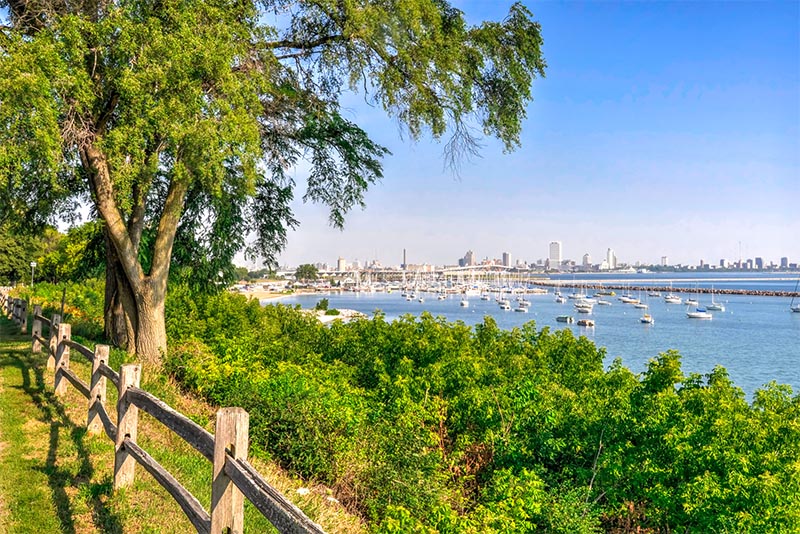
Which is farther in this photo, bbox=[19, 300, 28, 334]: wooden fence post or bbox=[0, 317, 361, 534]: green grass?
bbox=[19, 300, 28, 334]: wooden fence post

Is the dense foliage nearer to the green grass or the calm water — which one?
the green grass

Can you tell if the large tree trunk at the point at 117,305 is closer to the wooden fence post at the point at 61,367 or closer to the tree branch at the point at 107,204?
the tree branch at the point at 107,204

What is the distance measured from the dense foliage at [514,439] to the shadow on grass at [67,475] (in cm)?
240

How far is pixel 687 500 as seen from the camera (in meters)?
7.50

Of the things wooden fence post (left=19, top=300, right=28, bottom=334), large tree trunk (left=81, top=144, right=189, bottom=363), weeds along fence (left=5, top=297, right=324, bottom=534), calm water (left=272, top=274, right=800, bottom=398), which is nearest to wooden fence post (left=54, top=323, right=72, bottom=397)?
weeds along fence (left=5, top=297, right=324, bottom=534)

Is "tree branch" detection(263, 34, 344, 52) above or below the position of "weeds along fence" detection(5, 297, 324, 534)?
above

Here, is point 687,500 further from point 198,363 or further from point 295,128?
point 295,128

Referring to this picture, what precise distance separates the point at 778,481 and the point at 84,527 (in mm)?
7623

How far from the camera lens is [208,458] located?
471cm

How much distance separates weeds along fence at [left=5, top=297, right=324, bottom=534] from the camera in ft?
12.5

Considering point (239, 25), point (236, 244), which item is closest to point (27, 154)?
point (239, 25)

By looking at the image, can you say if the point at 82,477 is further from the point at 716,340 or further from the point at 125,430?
the point at 716,340

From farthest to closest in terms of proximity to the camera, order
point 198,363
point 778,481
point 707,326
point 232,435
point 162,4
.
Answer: point 707,326
point 198,363
point 162,4
point 778,481
point 232,435

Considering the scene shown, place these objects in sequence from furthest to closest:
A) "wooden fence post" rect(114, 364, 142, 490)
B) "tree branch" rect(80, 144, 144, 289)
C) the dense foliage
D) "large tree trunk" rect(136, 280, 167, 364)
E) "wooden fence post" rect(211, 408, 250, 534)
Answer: "large tree trunk" rect(136, 280, 167, 364), "tree branch" rect(80, 144, 144, 289), the dense foliage, "wooden fence post" rect(114, 364, 142, 490), "wooden fence post" rect(211, 408, 250, 534)
